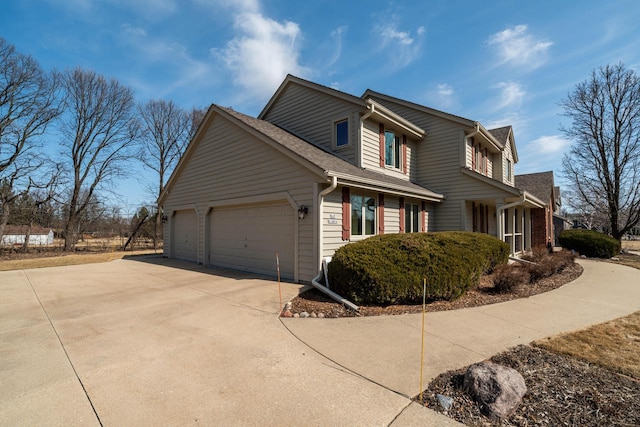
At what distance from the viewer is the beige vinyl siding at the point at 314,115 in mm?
11203

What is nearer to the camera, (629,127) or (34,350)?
(34,350)

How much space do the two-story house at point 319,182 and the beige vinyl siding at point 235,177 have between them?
0.04 metres

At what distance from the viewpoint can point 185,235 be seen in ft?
46.6

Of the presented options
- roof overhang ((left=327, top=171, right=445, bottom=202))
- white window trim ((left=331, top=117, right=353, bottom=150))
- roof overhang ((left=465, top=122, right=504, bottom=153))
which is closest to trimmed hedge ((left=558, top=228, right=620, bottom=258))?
roof overhang ((left=465, top=122, right=504, bottom=153))

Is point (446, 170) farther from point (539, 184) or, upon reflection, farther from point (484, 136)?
point (539, 184)

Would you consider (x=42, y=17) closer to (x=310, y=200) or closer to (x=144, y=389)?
(x=310, y=200)

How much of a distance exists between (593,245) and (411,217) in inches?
489

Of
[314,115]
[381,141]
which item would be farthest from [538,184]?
[314,115]

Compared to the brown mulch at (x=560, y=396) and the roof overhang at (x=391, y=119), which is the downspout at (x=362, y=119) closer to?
the roof overhang at (x=391, y=119)

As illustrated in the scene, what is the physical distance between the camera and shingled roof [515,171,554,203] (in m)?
18.5

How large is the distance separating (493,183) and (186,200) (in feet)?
42.7

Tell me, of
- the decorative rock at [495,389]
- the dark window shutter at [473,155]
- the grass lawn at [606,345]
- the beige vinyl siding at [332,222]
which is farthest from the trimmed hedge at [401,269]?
the dark window shutter at [473,155]

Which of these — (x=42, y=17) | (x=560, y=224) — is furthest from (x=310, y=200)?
(x=560, y=224)

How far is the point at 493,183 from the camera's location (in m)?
11.6
